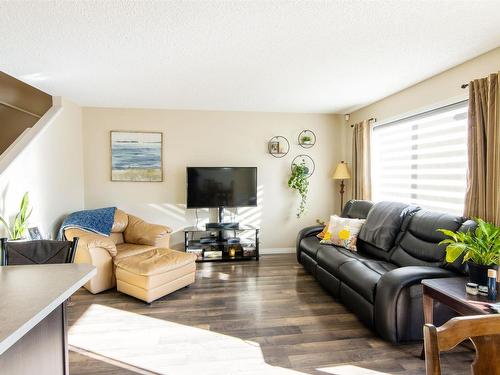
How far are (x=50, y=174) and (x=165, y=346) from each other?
8.89 feet

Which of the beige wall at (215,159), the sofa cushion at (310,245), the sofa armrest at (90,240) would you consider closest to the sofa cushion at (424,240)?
the sofa cushion at (310,245)

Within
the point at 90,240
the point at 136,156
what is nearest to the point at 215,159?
the point at 136,156

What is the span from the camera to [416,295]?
230 centimetres

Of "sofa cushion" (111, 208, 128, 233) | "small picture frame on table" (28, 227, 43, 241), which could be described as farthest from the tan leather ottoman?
"small picture frame on table" (28, 227, 43, 241)

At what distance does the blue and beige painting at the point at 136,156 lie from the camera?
470 centimetres

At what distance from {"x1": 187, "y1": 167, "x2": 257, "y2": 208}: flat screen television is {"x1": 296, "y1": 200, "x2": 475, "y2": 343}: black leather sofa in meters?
1.25

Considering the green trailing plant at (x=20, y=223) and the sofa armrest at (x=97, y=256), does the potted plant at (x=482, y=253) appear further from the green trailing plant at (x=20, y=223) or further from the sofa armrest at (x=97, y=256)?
the green trailing plant at (x=20, y=223)

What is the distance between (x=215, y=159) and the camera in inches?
194

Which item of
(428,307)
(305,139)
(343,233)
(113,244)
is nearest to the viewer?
(428,307)

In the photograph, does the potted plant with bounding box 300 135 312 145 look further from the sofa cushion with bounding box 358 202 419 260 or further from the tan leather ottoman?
the tan leather ottoman

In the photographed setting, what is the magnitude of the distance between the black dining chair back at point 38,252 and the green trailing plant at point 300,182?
12.0ft

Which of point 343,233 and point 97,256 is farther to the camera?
point 343,233

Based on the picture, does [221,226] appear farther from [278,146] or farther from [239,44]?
[239,44]

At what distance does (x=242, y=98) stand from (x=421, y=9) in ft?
8.28
